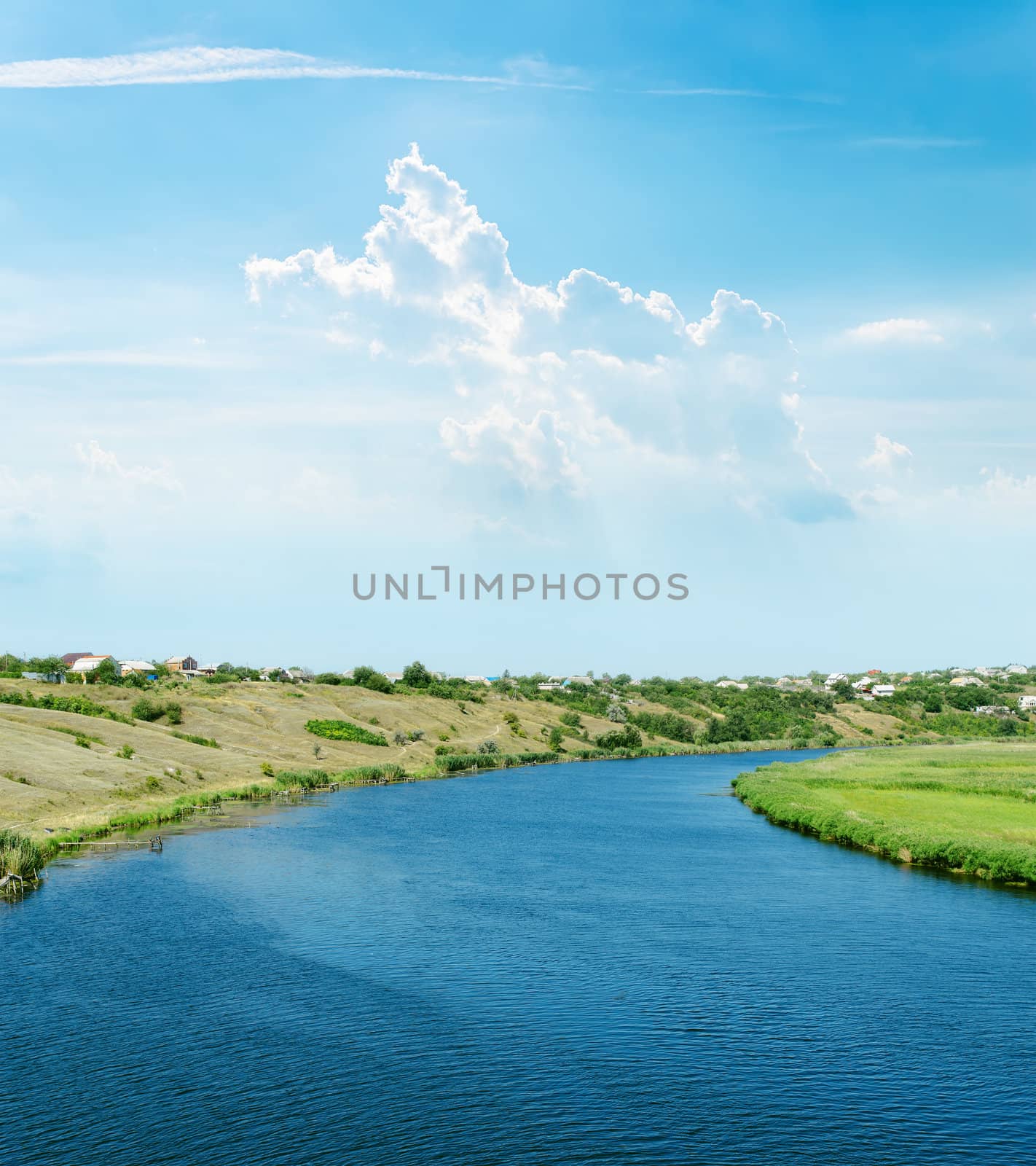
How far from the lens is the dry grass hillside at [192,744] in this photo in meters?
80.4

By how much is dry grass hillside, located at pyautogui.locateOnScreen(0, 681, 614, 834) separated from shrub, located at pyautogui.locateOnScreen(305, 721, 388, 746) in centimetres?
164

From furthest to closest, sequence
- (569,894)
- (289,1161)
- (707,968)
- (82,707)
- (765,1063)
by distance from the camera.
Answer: (82,707) < (569,894) < (707,968) < (765,1063) < (289,1161)

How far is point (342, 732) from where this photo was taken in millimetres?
149125

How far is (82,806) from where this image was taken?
7944 cm

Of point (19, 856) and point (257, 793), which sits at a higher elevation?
point (19, 856)

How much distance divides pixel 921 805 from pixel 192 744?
78.4 meters

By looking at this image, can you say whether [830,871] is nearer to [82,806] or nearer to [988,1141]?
[988,1141]

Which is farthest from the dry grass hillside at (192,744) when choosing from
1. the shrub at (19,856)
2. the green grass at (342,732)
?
the shrub at (19,856)

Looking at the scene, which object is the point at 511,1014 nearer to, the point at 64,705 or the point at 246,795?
the point at 246,795

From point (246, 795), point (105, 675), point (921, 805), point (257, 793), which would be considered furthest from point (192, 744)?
point (921, 805)

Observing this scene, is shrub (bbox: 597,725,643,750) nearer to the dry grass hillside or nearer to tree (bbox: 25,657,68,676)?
the dry grass hillside

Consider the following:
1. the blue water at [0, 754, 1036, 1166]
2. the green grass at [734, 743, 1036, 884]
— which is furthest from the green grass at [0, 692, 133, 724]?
the green grass at [734, 743, 1036, 884]

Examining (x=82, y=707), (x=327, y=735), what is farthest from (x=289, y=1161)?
(x=327, y=735)

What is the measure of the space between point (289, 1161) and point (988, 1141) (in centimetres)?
1882
